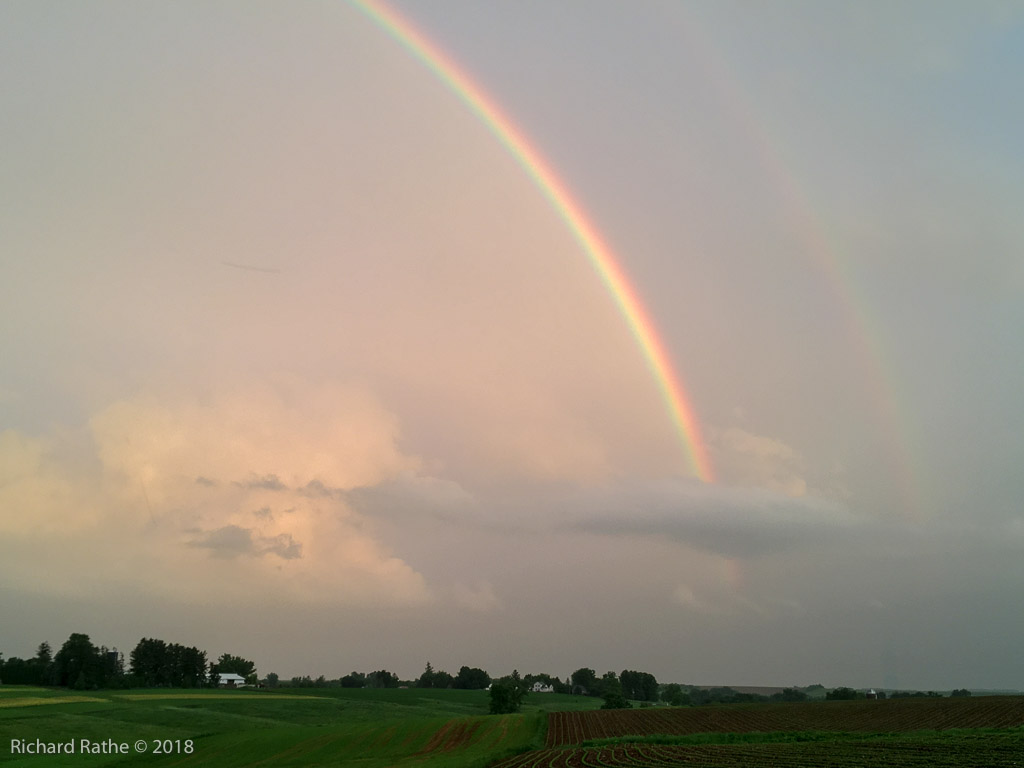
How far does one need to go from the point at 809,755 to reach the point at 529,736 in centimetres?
3788

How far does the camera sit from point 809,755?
5391cm

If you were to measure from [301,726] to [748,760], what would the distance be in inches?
2569

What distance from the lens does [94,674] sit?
612ft

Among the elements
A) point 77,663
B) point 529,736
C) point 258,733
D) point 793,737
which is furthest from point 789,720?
point 77,663

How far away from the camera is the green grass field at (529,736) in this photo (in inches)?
2245

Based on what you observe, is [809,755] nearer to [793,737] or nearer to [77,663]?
[793,737]

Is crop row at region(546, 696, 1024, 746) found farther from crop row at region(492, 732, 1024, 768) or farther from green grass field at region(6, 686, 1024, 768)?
crop row at region(492, 732, 1024, 768)

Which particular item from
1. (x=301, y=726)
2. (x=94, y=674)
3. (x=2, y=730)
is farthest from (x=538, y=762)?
(x=94, y=674)

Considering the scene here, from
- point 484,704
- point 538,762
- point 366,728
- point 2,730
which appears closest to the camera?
point 538,762

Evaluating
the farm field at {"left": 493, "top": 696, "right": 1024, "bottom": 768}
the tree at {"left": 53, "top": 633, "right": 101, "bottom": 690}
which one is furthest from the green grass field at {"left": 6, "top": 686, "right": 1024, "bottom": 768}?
the tree at {"left": 53, "top": 633, "right": 101, "bottom": 690}

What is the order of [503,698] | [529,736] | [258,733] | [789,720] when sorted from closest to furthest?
[529,736] < [258,733] < [789,720] < [503,698]

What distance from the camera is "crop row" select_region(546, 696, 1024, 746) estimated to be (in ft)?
268

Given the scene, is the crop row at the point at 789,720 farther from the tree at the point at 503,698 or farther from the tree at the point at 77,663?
the tree at the point at 77,663

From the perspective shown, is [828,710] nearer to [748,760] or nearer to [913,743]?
[913,743]
